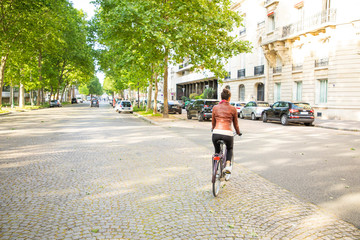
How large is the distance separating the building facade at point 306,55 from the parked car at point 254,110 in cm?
324

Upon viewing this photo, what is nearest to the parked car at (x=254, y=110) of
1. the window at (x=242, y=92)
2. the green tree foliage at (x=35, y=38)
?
the window at (x=242, y=92)

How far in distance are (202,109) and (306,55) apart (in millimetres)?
11743

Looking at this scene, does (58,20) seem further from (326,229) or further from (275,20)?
(326,229)

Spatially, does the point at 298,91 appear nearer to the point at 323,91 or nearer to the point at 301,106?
the point at 323,91

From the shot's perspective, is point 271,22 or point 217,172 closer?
point 217,172

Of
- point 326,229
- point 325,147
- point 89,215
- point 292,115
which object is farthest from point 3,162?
point 292,115

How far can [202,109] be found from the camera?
22.6m

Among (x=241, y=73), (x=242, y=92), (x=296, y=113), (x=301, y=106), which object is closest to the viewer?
(x=296, y=113)

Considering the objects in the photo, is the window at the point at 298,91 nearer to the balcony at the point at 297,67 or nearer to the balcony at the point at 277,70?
the balcony at the point at 297,67

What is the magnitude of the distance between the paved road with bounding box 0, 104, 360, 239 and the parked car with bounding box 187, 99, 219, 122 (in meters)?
14.6

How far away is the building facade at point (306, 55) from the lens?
23188mm

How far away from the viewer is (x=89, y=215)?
4102mm

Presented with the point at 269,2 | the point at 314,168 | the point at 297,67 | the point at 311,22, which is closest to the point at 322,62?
the point at 297,67

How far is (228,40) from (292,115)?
22.1ft
